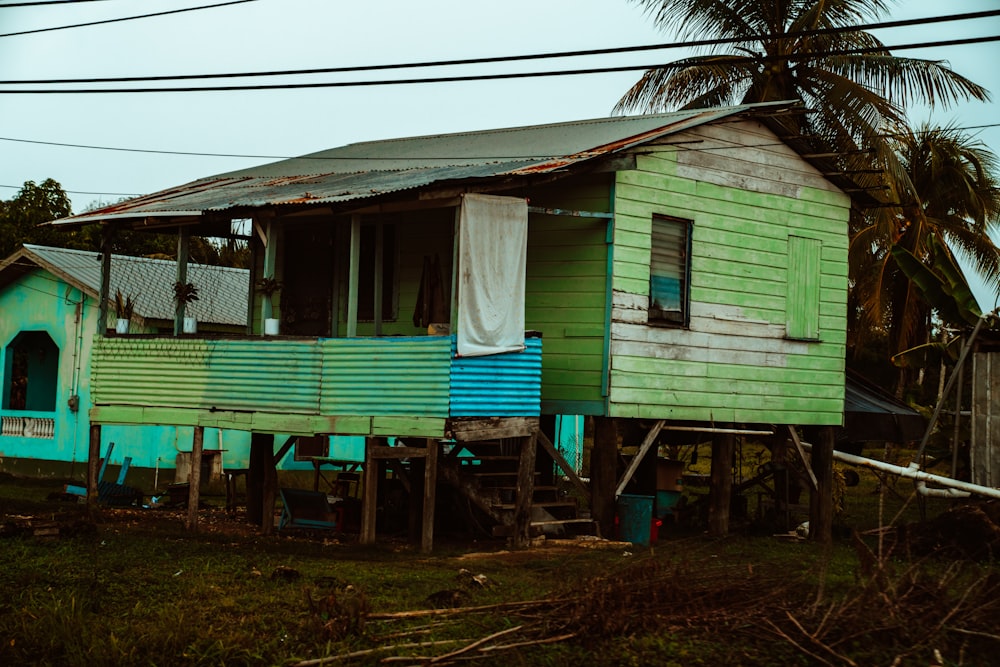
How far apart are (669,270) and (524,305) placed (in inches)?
94.3

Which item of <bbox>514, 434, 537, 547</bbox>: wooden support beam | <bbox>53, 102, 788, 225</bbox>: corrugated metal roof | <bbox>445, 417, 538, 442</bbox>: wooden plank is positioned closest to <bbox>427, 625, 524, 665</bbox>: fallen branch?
<bbox>445, 417, 538, 442</bbox>: wooden plank

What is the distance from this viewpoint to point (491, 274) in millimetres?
14680

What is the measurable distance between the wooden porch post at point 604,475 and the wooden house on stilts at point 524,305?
0.10 ft

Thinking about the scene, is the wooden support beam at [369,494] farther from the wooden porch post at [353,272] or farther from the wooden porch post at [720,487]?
the wooden porch post at [720,487]

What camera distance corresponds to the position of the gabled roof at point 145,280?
86.8 ft

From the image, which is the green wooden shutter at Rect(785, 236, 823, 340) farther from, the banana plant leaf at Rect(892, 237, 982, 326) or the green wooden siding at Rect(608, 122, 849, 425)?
the banana plant leaf at Rect(892, 237, 982, 326)

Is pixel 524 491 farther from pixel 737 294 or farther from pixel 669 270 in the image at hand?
pixel 737 294

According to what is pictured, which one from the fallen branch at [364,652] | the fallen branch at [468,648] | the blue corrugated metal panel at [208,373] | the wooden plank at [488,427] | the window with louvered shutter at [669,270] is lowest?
the fallen branch at [364,652]

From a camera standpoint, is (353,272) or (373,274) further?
(373,274)

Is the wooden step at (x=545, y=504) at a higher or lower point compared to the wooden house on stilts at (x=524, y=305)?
lower

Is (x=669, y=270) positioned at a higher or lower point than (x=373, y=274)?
higher

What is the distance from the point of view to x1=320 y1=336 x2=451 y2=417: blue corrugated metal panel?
569 inches

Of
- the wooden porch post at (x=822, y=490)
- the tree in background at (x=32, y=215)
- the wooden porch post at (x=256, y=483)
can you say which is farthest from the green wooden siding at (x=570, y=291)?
the tree in background at (x=32, y=215)

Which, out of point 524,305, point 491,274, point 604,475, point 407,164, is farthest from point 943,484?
point 407,164
